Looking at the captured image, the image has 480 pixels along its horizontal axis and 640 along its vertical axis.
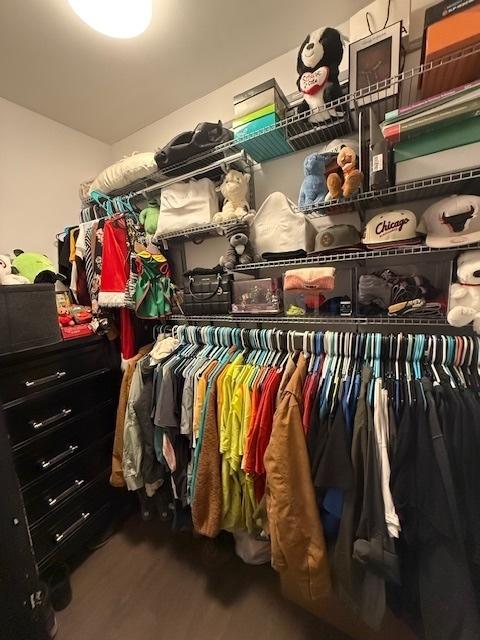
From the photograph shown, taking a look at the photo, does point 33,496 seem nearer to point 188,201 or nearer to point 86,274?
point 86,274

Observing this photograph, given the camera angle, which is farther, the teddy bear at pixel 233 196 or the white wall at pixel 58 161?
the white wall at pixel 58 161

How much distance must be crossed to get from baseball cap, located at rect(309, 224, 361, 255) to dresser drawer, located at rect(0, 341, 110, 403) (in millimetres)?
1341

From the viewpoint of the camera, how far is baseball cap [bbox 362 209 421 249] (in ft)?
3.27

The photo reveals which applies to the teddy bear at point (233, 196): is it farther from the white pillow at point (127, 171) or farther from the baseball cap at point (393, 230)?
the baseball cap at point (393, 230)

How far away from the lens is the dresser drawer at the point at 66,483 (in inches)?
48.4

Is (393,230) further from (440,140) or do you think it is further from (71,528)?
(71,528)

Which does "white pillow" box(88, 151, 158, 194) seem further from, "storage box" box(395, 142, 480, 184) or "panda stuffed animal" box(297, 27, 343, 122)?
"storage box" box(395, 142, 480, 184)

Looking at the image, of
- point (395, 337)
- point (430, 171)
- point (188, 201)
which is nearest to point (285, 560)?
point (395, 337)

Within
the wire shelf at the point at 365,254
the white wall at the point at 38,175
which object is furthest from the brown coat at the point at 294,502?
the white wall at the point at 38,175

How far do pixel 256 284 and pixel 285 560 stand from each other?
1.12 metres

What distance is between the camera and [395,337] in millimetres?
1036

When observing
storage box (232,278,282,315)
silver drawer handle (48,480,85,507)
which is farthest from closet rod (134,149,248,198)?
silver drawer handle (48,480,85,507)

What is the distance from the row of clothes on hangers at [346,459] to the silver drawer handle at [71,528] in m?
0.57

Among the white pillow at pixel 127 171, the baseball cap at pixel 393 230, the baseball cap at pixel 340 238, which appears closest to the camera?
the baseball cap at pixel 393 230
